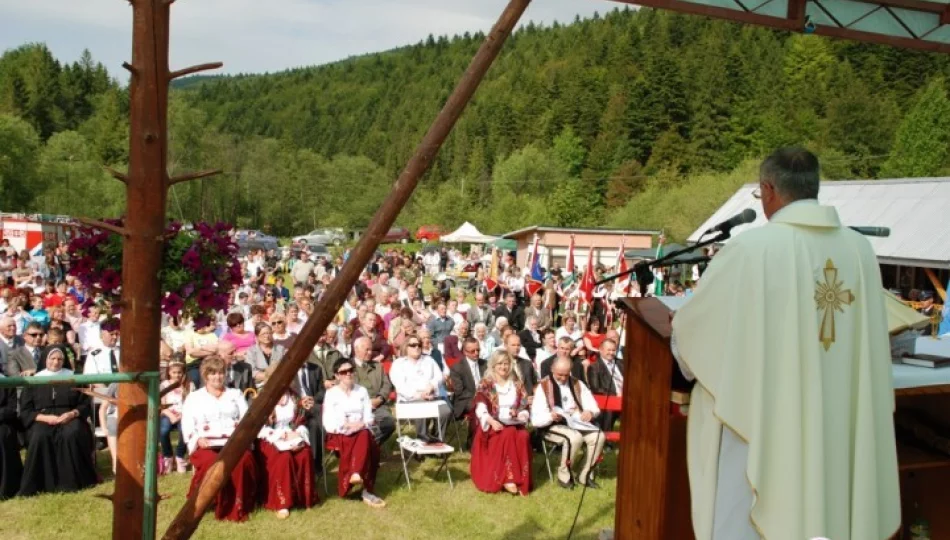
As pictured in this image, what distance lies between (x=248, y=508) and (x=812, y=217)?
5.71m

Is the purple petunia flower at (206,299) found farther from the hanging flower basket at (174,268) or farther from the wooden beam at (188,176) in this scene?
the wooden beam at (188,176)

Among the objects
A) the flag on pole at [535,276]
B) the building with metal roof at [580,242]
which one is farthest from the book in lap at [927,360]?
the building with metal roof at [580,242]

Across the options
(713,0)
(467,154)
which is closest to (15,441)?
(713,0)

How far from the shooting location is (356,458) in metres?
7.59

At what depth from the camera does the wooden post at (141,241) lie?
3031 millimetres

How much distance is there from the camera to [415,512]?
7.25m

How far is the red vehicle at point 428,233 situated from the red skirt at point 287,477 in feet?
207

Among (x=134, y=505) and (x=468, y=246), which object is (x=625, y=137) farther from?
(x=134, y=505)

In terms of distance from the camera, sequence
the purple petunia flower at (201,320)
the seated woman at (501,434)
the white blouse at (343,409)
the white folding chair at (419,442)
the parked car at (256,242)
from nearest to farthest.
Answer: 1. the purple petunia flower at (201,320)
2. the white blouse at (343,409)
3. the seated woman at (501,434)
4. the white folding chair at (419,442)
5. the parked car at (256,242)

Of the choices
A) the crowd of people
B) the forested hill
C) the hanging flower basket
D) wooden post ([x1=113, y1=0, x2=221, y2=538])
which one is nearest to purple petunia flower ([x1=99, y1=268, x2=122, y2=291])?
the hanging flower basket

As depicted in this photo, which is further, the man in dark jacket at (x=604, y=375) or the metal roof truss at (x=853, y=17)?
the man in dark jacket at (x=604, y=375)

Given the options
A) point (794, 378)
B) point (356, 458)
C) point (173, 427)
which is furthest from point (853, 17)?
point (173, 427)

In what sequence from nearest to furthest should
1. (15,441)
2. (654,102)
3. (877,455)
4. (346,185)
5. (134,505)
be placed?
(877,455) < (134,505) < (15,441) < (654,102) < (346,185)

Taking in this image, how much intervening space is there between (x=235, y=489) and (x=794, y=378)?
5.41 m
